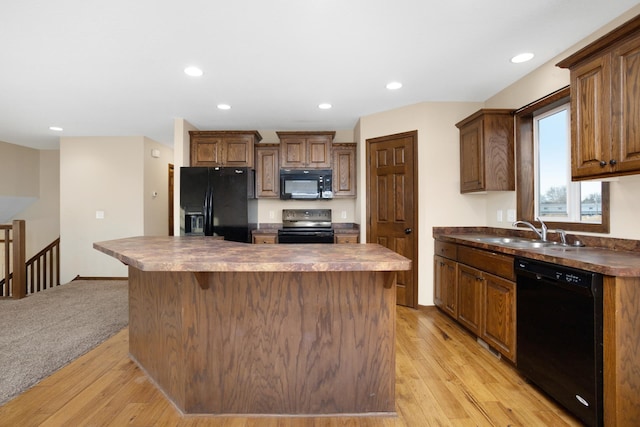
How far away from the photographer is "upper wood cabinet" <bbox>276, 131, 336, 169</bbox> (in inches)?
177

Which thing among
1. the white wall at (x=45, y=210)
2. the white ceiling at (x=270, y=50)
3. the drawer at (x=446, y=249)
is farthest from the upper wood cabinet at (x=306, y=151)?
the white wall at (x=45, y=210)

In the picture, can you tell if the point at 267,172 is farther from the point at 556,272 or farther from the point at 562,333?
the point at 562,333

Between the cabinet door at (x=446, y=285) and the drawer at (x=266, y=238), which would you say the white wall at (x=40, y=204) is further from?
the cabinet door at (x=446, y=285)

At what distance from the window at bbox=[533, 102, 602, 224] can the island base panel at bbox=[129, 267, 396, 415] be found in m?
Result: 1.86

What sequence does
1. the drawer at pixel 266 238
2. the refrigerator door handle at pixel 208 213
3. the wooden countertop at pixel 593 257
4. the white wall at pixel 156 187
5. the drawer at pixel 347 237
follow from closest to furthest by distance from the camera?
the wooden countertop at pixel 593 257
the refrigerator door handle at pixel 208 213
the drawer at pixel 347 237
the drawer at pixel 266 238
the white wall at pixel 156 187

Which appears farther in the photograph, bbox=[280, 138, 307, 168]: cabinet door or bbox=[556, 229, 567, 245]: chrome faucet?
bbox=[280, 138, 307, 168]: cabinet door

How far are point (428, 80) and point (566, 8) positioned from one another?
3.85 feet

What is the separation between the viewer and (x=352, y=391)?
176cm

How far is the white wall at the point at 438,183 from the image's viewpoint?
3.61m

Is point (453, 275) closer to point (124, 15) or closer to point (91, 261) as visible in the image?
point (124, 15)

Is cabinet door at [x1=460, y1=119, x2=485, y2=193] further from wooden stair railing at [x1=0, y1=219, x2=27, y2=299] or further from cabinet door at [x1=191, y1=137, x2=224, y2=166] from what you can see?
wooden stair railing at [x1=0, y1=219, x2=27, y2=299]

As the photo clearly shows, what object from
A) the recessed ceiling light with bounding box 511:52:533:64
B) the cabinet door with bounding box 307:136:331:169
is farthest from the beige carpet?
the recessed ceiling light with bounding box 511:52:533:64

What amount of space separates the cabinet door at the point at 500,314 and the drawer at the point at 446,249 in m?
0.56

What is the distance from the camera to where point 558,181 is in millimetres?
2725
